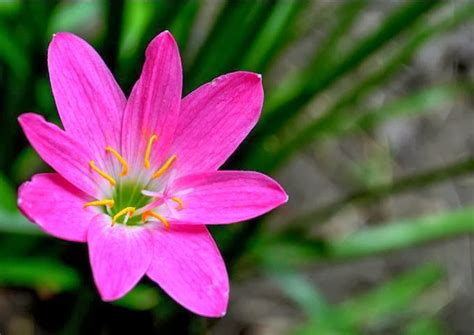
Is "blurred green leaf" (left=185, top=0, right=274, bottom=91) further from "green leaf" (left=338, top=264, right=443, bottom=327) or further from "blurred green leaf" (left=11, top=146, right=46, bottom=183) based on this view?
"green leaf" (left=338, top=264, right=443, bottom=327)

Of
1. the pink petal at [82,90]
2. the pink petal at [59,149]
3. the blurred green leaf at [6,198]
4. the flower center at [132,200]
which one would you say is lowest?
the blurred green leaf at [6,198]

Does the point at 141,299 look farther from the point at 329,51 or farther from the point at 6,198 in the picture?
the point at 329,51

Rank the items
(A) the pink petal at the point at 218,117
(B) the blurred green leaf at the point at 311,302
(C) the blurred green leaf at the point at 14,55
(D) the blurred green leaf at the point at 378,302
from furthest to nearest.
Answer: (D) the blurred green leaf at the point at 378,302
(B) the blurred green leaf at the point at 311,302
(C) the blurred green leaf at the point at 14,55
(A) the pink petal at the point at 218,117

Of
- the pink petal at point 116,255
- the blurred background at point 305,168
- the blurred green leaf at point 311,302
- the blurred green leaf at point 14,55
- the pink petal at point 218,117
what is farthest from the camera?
the blurred green leaf at point 311,302

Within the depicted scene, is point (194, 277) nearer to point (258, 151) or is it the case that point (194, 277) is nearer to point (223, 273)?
point (223, 273)

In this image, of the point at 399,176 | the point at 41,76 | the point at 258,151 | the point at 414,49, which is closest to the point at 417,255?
the point at 399,176

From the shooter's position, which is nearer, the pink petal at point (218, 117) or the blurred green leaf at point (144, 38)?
the pink petal at point (218, 117)

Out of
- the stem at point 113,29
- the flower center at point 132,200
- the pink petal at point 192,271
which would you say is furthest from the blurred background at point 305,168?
the pink petal at point 192,271

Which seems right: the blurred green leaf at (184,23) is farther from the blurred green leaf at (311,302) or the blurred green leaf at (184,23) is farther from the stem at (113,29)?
the blurred green leaf at (311,302)
